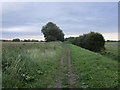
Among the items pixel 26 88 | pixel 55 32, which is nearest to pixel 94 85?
pixel 26 88

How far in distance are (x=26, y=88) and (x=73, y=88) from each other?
2092 mm

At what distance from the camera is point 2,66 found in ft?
28.1

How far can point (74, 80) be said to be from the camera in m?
8.41

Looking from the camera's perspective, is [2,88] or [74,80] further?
[74,80]

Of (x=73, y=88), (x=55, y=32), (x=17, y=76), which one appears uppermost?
(x=55, y=32)

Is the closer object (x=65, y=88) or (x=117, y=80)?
(x=65, y=88)

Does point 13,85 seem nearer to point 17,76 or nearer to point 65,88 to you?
point 17,76

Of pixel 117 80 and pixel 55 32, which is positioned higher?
pixel 55 32

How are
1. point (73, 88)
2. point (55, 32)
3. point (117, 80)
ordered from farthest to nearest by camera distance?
point (55, 32) < point (117, 80) < point (73, 88)

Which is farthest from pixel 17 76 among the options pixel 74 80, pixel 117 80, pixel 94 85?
pixel 117 80

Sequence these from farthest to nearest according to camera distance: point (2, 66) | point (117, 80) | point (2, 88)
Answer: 1. point (2, 66)
2. point (117, 80)
3. point (2, 88)

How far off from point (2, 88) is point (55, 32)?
68.1 metres

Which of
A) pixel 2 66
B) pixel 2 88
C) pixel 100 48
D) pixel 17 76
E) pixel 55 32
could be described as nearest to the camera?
pixel 2 88

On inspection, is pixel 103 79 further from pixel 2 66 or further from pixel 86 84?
pixel 2 66
